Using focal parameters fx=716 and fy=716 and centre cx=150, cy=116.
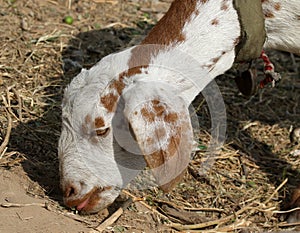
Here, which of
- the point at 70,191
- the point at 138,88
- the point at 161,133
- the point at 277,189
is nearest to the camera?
the point at 161,133

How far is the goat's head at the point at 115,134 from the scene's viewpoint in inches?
156

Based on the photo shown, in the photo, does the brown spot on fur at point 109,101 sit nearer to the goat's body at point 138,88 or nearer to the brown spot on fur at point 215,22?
the goat's body at point 138,88

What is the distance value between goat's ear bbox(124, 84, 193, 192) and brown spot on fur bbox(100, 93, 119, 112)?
0.63ft

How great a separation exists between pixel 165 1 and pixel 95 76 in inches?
145

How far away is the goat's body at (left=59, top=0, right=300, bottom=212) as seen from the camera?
13.4 ft

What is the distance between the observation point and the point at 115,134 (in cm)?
427

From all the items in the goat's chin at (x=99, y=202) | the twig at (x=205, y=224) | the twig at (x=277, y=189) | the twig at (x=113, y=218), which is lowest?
the twig at (x=277, y=189)

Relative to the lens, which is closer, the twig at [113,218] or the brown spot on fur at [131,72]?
the brown spot on fur at [131,72]

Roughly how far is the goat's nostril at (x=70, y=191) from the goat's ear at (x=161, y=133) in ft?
2.07

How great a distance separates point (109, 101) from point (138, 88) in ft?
0.75

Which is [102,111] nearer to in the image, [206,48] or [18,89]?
[206,48]

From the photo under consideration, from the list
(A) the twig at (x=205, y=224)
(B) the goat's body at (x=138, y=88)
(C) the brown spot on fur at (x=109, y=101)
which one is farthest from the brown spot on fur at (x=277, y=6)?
(A) the twig at (x=205, y=224)

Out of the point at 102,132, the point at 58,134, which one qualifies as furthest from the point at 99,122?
the point at 58,134

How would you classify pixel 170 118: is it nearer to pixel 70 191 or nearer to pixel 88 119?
pixel 88 119
